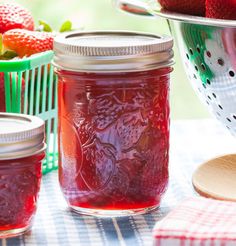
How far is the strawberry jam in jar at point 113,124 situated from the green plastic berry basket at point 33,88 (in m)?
0.08

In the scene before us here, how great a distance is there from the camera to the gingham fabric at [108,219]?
807mm

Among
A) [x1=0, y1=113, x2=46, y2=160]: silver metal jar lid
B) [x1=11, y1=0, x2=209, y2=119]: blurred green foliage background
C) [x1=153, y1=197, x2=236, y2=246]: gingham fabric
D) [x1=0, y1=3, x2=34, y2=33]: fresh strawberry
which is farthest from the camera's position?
[x1=11, y1=0, x2=209, y2=119]: blurred green foliage background

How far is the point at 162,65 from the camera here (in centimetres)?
86

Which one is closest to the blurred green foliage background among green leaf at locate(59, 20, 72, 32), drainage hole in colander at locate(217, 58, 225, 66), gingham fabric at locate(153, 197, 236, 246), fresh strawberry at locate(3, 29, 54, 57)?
green leaf at locate(59, 20, 72, 32)

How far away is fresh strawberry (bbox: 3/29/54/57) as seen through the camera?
3.22 ft

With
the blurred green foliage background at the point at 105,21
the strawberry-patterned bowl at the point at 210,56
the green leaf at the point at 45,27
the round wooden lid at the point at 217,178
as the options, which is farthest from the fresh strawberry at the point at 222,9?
the blurred green foliage background at the point at 105,21

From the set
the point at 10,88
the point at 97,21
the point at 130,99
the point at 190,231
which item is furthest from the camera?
the point at 97,21

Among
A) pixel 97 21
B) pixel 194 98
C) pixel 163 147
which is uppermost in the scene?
pixel 163 147

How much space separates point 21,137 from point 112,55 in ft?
0.39

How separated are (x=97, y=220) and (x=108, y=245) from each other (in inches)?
2.7

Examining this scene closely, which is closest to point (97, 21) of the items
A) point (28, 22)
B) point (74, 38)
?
point (28, 22)

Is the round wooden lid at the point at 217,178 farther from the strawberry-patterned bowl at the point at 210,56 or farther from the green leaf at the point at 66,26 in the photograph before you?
the green leaf at the point at 66,26

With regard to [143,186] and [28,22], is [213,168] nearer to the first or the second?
[143,186]

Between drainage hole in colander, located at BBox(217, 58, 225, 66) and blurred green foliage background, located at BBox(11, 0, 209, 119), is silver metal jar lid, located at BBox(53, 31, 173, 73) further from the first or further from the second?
blurred green foliage background, located at BBox(11, 0, 209, 119)
